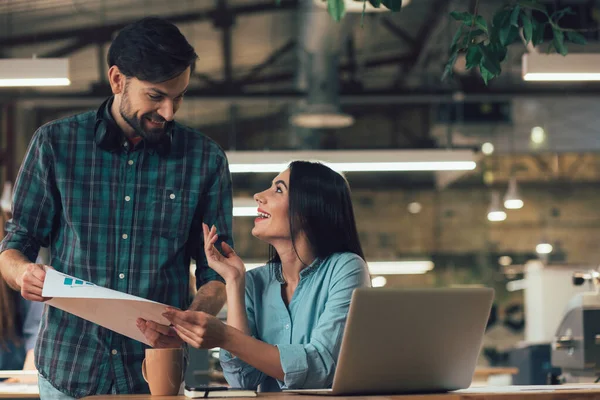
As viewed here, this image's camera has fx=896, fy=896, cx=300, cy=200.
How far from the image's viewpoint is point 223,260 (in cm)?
216

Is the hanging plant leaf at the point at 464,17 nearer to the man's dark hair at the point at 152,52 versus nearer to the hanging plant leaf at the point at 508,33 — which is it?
the hanging plant leaf at the point at 508,33

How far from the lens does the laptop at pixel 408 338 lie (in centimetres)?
172

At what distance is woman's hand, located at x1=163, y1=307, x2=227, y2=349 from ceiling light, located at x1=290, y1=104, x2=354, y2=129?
1012 centimetres

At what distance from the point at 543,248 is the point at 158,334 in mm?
12462

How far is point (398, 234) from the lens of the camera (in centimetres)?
1412

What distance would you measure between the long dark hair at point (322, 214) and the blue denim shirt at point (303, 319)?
0.06 m

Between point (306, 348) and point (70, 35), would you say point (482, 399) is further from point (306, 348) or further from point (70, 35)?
point (70, 35)

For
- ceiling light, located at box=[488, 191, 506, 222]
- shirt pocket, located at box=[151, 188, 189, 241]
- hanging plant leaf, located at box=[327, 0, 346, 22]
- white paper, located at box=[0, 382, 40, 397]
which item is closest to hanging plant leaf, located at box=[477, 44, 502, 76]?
hanging plant leaf, located at box=[327, 0, 346, 22]

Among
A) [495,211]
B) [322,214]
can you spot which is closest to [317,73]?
[495,211]

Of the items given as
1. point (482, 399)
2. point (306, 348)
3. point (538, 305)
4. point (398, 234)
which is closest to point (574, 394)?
point (482, 399)

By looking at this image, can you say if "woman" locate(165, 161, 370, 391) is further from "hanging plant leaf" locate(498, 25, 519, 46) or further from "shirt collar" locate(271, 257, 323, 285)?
"hanging plant leaf" locate(498, 25, 519, 46)

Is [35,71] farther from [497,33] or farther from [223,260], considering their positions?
[497,33]

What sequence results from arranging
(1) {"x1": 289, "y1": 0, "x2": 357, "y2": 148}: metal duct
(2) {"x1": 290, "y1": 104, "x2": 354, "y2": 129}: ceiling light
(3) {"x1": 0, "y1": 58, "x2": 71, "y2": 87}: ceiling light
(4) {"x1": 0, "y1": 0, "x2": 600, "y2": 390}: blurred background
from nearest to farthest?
1. (3) {"x1": 0, "y1": 58, "x2": 71, "y2": 87}: ceiling light
2. (1) {"x1": 289, "y1": 0, "x2": 357, "y2": 148}: metal duct
3. (4) {"x1": 0, "y1": 0, "x2": 600, "y2": 390}: blurred background
4. (2) {"x1": 290, "y1": 104, "x2": 354, "y2": 129}: ceiling light

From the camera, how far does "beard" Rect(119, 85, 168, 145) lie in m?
2.23
